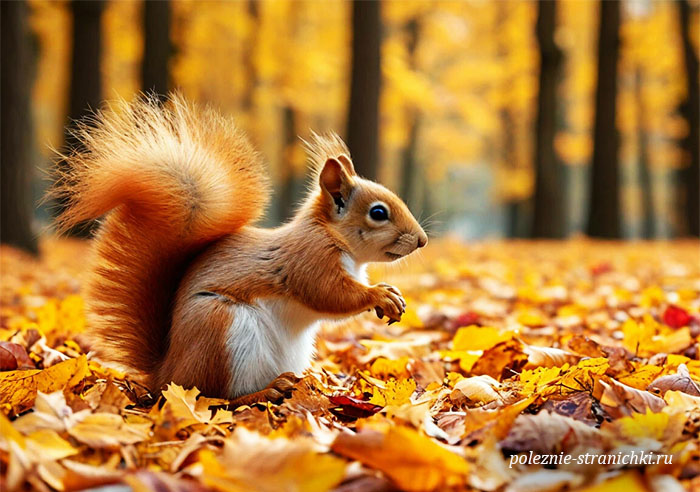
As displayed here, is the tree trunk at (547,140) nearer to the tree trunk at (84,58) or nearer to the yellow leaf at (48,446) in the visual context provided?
the tree trunk at (84,58)

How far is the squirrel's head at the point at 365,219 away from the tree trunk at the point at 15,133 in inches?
201

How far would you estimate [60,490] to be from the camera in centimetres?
122

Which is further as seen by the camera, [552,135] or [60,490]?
[552,135]

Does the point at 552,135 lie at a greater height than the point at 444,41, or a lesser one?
lesser

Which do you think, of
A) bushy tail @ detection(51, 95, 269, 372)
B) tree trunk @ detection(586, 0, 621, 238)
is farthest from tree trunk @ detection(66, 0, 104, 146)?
bushy tail @ detection(51, 95, 269, 372)

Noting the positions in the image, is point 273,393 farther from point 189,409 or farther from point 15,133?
point 15,133

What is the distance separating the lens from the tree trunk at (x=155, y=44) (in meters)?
8.49

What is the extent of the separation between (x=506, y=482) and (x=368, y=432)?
0.26m

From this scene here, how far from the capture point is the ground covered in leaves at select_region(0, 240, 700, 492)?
4.05 ft

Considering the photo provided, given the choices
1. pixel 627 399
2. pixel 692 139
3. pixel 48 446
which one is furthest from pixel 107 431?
pixel 692 139

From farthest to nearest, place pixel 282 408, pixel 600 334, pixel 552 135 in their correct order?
pixel 552 135 → pixel 600 334 → pixel 282 408

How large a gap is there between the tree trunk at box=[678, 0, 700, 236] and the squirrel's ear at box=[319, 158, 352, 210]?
411 inches

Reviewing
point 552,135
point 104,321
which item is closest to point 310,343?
point 104,321

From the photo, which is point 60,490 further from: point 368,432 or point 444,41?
point 444,41
